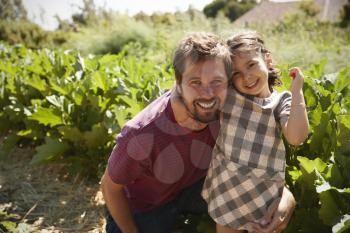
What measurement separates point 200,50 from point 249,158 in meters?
0.59

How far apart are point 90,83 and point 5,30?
19240 mm

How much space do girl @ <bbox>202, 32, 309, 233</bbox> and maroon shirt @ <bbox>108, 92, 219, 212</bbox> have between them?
0.55ft

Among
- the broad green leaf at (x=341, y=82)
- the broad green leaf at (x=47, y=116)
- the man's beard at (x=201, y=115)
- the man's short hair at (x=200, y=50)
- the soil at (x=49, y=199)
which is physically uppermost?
the man's short hair at (x=200, y=50)

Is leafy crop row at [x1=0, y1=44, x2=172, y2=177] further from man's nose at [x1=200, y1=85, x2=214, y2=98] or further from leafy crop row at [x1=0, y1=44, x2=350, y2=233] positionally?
man's nose at [x1=200, y1=85, x2=214, y2=98]

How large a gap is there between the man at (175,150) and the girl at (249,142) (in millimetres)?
86

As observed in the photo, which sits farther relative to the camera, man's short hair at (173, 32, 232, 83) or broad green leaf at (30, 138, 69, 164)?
broad green leaf at (30, 138, 69, 164)

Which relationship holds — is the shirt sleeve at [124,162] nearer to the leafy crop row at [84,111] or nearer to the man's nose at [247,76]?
the man's nose at [247,76]

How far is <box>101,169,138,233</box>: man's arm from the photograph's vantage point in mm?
2230

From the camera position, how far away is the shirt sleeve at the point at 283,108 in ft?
6.13

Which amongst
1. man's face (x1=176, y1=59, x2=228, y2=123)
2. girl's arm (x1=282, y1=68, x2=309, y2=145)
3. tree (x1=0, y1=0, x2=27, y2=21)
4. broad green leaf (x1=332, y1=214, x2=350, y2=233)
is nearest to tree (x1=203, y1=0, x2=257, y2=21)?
tree (x1=0, y1=0, x2=27, y2=21)

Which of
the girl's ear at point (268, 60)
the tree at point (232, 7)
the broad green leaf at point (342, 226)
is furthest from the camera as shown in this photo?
the tree at point (232, 7)

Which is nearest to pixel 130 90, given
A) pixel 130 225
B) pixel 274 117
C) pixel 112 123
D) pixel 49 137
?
pixel 112 123

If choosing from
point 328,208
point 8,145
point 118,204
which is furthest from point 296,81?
point 8,145

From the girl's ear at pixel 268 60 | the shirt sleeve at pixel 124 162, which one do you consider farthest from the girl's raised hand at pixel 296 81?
the shirt sleeve at pixel 124 162
